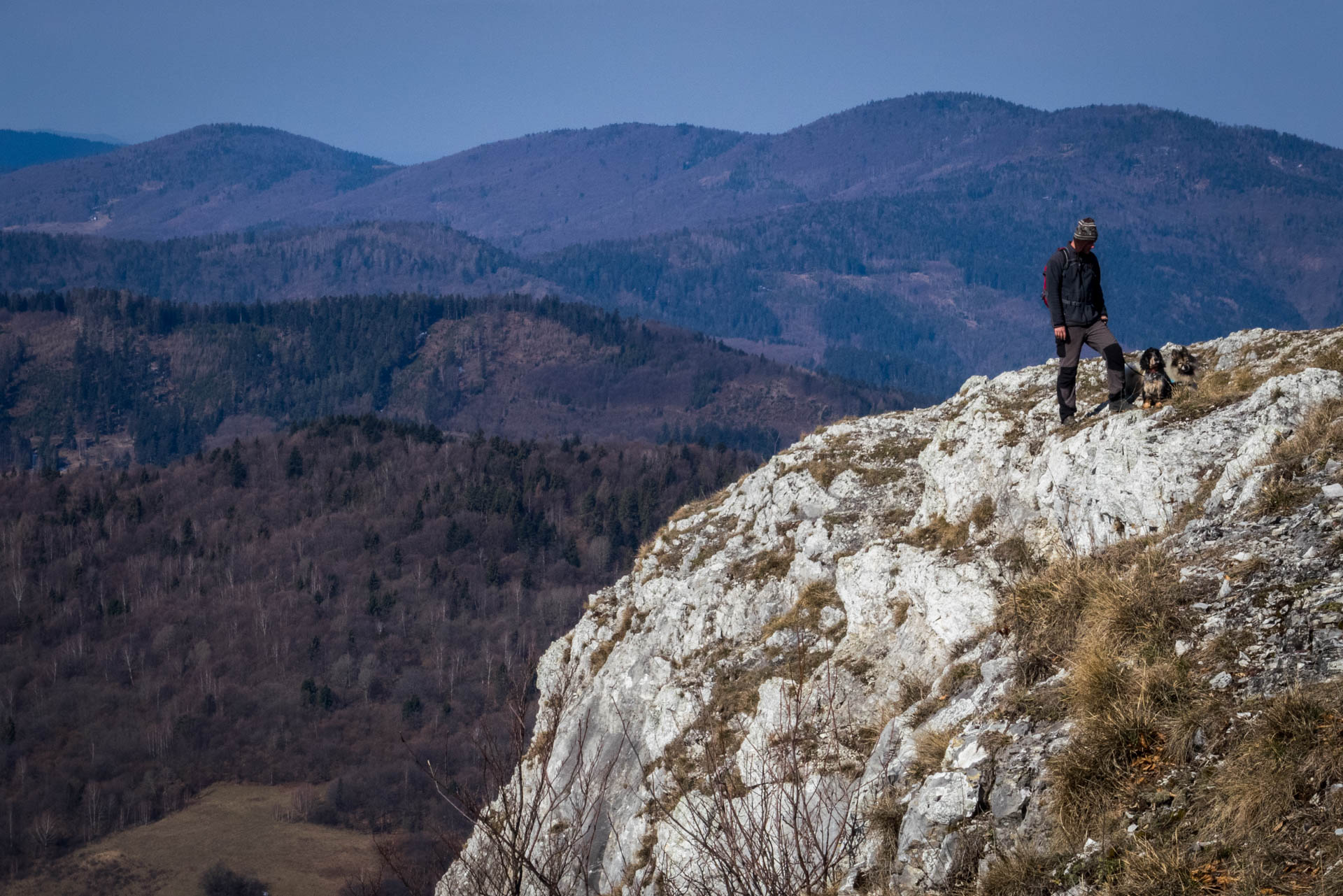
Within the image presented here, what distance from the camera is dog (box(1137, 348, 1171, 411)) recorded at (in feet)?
53.3

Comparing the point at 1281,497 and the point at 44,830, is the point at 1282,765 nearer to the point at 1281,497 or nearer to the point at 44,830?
the point at 1281,497

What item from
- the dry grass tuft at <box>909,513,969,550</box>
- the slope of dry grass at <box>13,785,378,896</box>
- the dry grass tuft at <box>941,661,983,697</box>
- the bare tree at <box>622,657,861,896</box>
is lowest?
the slope of dry grass at <box>13,785,378,896</box>

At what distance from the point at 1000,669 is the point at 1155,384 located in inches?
266

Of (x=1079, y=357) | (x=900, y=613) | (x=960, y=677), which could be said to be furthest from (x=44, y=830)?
(x=1079, y=357)

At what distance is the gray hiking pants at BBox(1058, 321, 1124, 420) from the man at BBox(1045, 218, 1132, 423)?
1cm

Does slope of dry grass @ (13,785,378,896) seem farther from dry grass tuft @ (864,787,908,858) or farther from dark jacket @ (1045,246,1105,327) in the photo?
dry grass tuft @ (864,787,908,858)

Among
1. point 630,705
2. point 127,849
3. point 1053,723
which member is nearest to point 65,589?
point 127,849

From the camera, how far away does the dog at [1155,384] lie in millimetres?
16250

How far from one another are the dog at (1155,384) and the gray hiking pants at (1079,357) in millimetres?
401

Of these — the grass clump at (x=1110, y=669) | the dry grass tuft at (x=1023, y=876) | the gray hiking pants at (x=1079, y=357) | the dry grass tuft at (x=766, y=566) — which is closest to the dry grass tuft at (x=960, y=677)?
the grass clump at (x=1110, y=669)

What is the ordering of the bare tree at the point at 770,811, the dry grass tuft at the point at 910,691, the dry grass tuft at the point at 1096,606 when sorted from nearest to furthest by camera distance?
the bare tree at the point at 770,811, the dry grass tuft at the point at 1096,606, the dry grass tuft at the point at 910,691

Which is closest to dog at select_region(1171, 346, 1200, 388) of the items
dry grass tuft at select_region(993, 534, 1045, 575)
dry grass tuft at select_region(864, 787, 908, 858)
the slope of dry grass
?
dry grass tuft at select_region(993, 534, 1045, 575)

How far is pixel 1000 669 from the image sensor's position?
1212cm

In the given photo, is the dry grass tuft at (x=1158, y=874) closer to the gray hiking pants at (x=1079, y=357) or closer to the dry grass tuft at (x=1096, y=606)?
the dry grass tuft at (x=1096, y=606)
